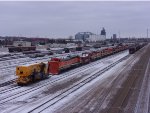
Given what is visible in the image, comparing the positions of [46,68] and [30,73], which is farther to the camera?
[46,68]

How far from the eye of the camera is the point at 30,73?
28625 mm

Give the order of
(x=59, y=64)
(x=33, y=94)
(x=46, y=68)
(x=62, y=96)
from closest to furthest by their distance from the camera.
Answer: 1. (x=62, y=96)
2. (x=33, y=94)
3. (x=46, y=68)
4. (x=59, y=64)

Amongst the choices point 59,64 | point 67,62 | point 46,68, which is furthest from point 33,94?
point 67,62

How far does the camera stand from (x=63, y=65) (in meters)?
39.0

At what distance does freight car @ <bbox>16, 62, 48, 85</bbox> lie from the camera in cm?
2777

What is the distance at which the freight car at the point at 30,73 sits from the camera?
27.8m

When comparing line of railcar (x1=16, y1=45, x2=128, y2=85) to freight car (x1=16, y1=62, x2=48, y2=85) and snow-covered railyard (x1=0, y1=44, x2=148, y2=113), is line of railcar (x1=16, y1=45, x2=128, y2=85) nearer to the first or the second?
freight car (x1=16, y1=62, x2=48, y2=85)

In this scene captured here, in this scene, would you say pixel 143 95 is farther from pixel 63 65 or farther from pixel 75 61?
pixel 75 61

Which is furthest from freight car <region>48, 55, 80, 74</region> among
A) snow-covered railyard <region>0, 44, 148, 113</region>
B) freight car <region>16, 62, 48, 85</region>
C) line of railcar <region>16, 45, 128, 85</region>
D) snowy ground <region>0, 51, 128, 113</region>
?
snow-covered railyard <region>0, 44, 148, 113</region>

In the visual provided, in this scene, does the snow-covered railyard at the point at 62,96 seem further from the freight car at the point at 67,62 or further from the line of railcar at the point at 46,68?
the freight car at the point at 67,62

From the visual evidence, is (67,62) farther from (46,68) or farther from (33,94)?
(33,94)

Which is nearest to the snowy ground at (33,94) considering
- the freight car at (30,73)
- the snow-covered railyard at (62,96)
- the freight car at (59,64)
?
the snow-covered railyard at (62,96)

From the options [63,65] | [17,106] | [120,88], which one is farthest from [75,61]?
[17,106]

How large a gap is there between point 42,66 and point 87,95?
33.5ft
